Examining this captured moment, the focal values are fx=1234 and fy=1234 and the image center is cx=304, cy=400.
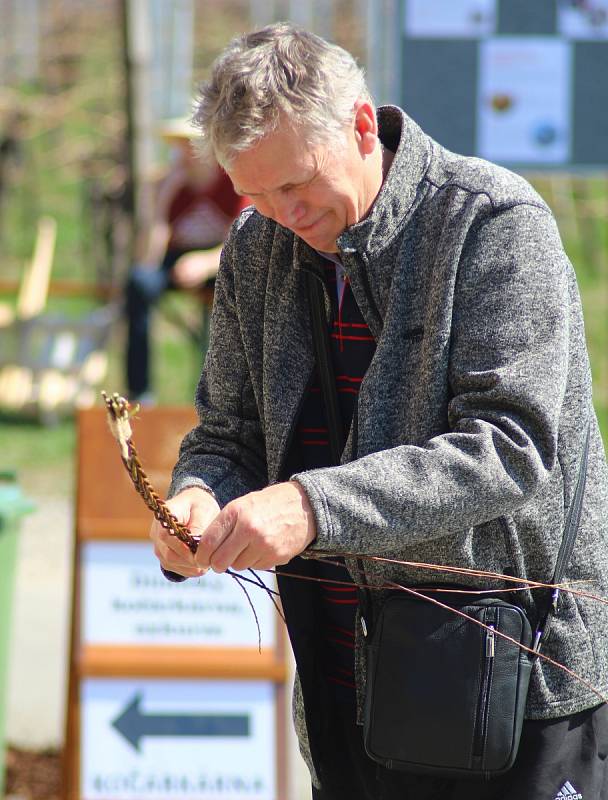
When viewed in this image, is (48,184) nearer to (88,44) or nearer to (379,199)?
(88,44)

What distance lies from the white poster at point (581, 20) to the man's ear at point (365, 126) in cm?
249

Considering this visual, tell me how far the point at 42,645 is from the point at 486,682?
10.7 feet

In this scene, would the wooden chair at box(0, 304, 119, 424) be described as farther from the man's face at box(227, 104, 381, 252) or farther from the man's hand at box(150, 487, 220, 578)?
the man's face at box(227, 104, 381, 252)

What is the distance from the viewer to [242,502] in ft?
5.05

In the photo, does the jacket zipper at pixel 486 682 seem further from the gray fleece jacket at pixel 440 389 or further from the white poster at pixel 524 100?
the white poster at pixel 524 100

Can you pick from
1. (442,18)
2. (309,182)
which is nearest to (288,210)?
(309,182)

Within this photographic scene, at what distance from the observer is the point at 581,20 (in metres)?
3.97

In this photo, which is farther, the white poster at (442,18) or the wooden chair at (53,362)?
the wooden chair at (53,362)

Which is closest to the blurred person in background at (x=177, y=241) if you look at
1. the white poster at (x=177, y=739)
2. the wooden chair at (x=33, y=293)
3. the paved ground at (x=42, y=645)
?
the paved ground at (x=42, y=645)

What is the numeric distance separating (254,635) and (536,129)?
1939mm

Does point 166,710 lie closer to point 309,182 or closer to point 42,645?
point 42,645

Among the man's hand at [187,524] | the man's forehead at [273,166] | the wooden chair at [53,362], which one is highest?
the man's forehead at [273,166]

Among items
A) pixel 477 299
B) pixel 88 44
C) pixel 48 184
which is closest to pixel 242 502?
pixel 477 299

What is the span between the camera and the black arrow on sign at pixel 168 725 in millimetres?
3244
